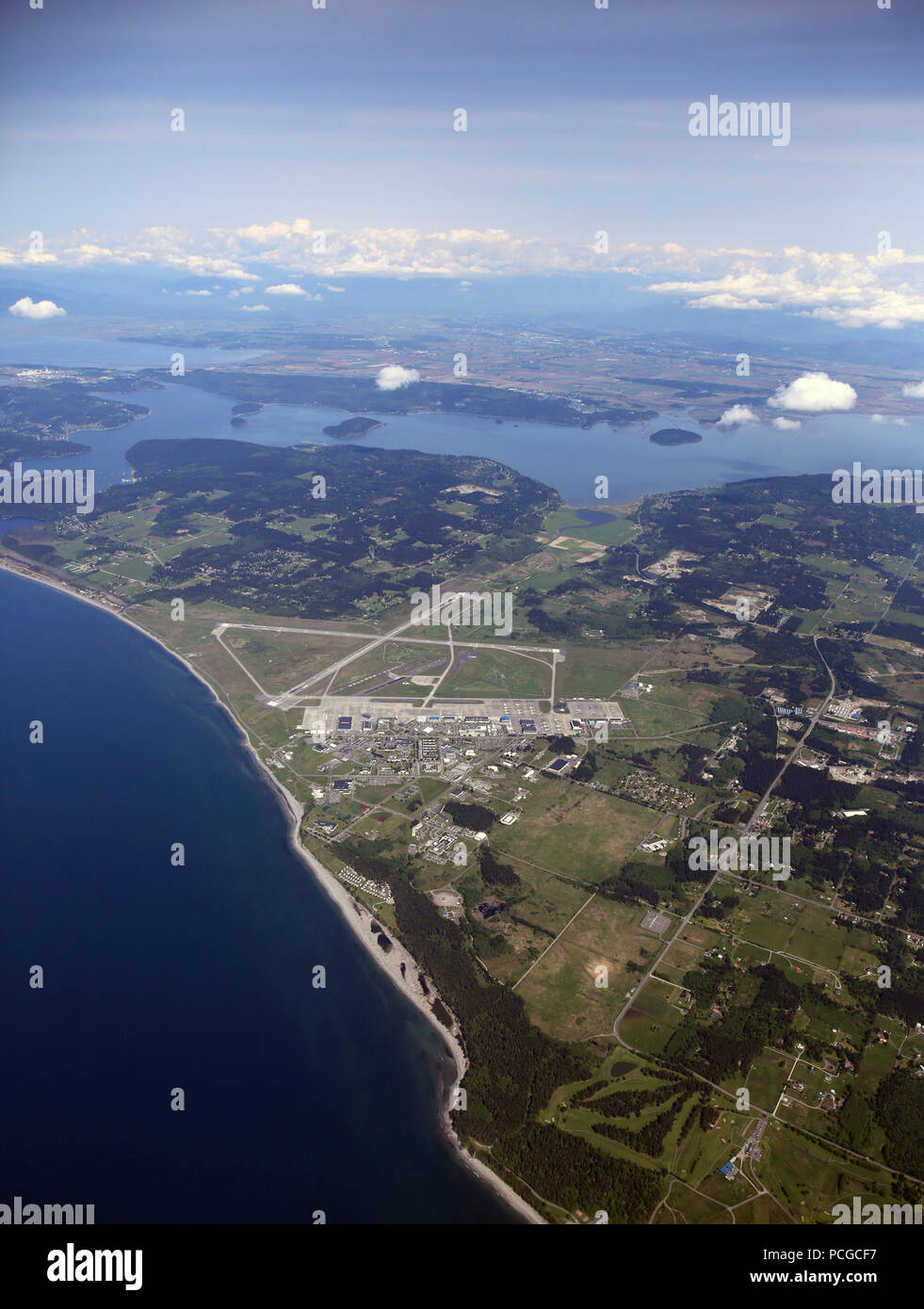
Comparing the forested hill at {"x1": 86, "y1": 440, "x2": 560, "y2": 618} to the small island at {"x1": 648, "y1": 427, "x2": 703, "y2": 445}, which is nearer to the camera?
the forested hill at {"x1": 86, "y1": 440, "x2": 560, "y2": 618}

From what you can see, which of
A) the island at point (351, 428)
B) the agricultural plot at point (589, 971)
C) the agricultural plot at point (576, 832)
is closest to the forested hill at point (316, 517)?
the island at point (351, 428)

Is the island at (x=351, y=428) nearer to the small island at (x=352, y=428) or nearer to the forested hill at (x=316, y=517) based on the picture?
the small island at (x=352, y=428)

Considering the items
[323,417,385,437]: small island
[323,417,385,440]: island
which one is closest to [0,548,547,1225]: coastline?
[323,417,385,440]: island

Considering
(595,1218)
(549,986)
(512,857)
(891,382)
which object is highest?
(891,382)

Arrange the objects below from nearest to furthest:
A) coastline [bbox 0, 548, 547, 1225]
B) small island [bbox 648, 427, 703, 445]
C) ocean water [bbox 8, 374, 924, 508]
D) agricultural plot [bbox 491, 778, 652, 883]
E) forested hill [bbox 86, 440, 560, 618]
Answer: coastline [bbox 0, 548, 547, 1225]
agricultural plot [bbox 491, 778, 652, 883]
forested hill [bbox 86, 440, 560, 618]
ocean water [bbox 8, 374, 924, 508]
small island [bbox 648, 427, 703, 445]

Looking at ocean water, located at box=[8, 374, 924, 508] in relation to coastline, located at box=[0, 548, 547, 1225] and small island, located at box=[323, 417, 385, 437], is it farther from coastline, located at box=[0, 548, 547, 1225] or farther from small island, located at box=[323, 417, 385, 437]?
coastline, located at box=[0, 548, 547, 1225]

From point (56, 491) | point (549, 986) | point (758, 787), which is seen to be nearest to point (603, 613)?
point (758, 787)

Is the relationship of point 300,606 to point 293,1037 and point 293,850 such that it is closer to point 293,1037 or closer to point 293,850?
point 293,850
